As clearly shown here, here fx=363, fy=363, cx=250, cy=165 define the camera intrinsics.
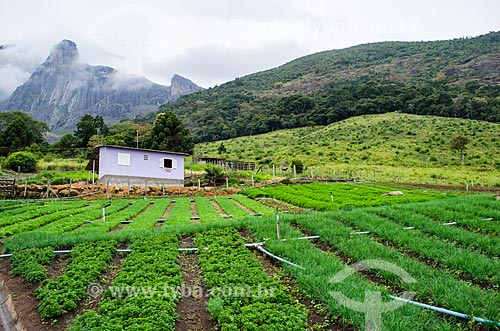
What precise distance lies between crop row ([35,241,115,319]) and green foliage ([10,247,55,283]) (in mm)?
468

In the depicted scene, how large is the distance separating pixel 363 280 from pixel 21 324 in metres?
6.37

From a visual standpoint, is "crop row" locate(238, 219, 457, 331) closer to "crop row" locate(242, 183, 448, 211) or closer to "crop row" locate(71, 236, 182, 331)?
"crop row" locate(71, 236, 182, 331)

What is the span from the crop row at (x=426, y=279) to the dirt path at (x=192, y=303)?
11.9ft

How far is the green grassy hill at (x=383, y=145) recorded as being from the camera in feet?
164

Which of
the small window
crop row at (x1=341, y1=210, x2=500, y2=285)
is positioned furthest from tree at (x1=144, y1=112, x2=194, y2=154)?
crop row at (x1=341, y1=210, x2=500, y2=285)

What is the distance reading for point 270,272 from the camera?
326 inches

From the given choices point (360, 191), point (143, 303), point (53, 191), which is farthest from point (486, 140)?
point (143, 303)

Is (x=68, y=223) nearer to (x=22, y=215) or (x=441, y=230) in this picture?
(x=22, y=215)

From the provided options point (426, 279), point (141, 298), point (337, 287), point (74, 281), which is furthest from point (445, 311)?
point (74, 281)

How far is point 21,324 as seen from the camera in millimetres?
6531

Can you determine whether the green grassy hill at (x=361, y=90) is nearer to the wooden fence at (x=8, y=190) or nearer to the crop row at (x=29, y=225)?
the wooden fence at (x=8, y=190)

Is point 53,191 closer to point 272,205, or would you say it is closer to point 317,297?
point 272,205

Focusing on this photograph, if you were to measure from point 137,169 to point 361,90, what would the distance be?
75.0 m

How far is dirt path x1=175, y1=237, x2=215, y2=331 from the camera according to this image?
620 centimetres
